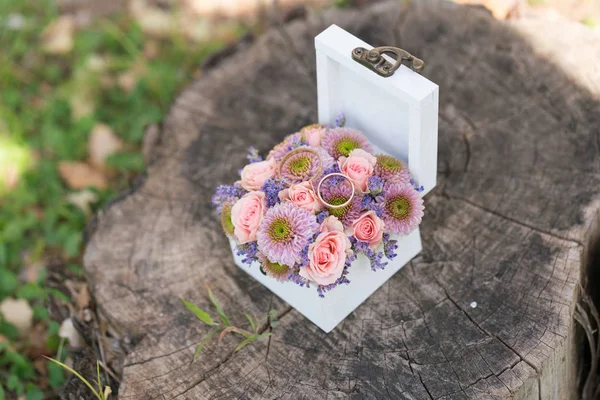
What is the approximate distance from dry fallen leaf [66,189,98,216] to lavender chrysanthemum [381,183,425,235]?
1.68 m

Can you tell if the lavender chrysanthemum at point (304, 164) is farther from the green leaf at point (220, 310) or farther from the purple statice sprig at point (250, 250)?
the green leaf at point (220, 310)

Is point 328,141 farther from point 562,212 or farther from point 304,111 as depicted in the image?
point 562,212

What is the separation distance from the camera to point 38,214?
3.30m

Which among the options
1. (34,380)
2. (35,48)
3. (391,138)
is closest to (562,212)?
(391,138)

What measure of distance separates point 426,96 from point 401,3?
121 cm

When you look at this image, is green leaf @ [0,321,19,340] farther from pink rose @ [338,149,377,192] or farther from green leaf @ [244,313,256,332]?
pink rose @ [338,149,377,192]

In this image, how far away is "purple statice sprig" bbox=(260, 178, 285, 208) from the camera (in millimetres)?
2080

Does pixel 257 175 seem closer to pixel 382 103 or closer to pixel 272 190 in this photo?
pixel 272 190

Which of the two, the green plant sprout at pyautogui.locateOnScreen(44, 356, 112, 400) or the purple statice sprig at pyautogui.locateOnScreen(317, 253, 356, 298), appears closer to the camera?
the purple statice sprig at pyautogui.locateOnScreen(317, 253, 356, 298)

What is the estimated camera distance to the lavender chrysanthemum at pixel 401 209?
2.04 m

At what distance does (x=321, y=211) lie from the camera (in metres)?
2.04

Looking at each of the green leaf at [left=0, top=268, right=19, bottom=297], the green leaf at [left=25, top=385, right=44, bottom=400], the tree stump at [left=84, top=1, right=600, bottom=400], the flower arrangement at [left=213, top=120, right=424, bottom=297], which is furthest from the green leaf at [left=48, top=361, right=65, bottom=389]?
the flower arrangement at [left=213, top=120, right=424, bottom=297]

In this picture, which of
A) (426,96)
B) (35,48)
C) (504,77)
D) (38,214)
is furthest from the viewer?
(35,48)

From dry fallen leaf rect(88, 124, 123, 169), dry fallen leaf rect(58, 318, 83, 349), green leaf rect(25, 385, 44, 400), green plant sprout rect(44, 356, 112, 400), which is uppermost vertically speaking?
green plant sprout rect(44, 356, 112, 400)
